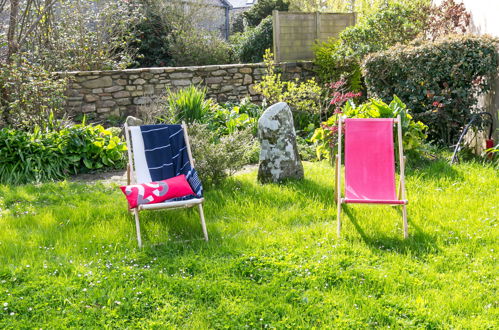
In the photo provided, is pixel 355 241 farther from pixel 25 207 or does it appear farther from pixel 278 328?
pixel 25 207

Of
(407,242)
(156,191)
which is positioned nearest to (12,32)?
(156,191)

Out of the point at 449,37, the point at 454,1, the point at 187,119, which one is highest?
the point at 454,1

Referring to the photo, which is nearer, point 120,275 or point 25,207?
point 120,275

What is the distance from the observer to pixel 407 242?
13.9ft

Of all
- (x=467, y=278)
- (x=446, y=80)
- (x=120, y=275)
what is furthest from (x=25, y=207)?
(x=446, y=80)

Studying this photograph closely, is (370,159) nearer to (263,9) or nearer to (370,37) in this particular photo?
(370,37)

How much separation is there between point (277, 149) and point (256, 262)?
91.9 inches

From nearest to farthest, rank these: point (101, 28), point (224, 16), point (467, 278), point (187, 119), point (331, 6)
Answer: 1. point (467, 278)
2. point (187, 119)
3. point (101, 28)
4. point (331, 6)
5. point (224, 16)

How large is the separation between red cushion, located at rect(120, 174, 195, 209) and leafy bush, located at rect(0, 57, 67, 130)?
3448 millimetres

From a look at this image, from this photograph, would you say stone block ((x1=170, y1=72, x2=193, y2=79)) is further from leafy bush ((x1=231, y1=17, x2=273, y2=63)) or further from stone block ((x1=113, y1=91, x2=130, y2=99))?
leafy bush ((x1=231, y1=17, x2=273, y2=63))

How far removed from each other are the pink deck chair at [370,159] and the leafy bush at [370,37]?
3934 mm

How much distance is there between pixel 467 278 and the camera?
3607 millimetres

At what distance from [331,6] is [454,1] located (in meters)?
10.2

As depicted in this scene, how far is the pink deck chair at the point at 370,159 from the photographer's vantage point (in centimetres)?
477
